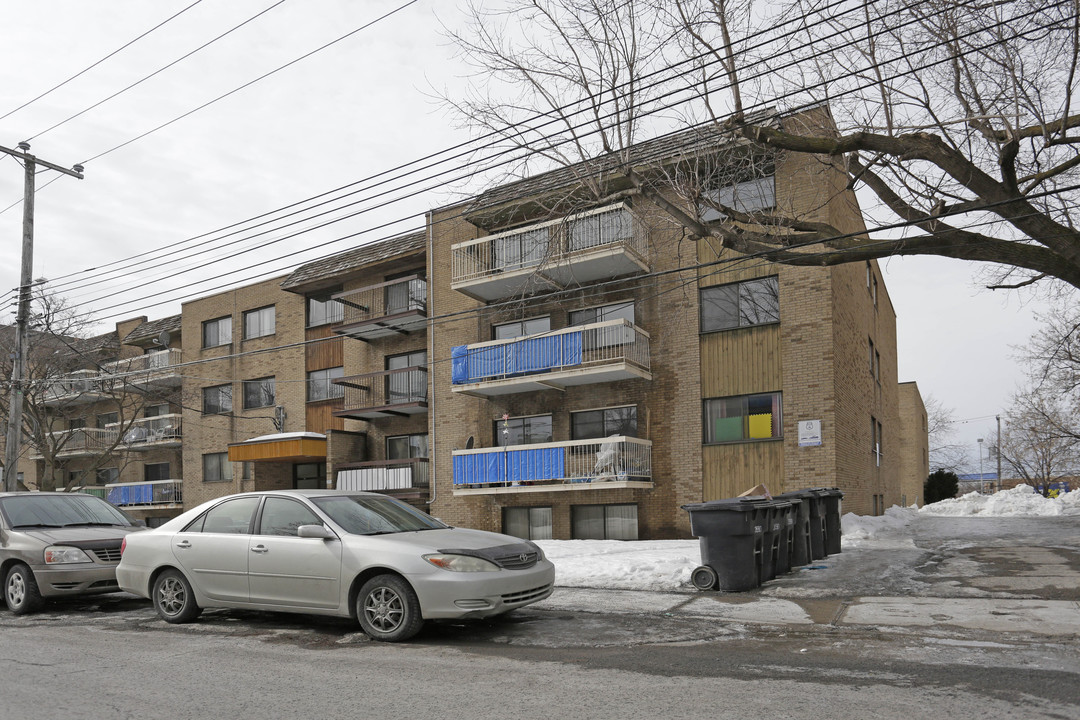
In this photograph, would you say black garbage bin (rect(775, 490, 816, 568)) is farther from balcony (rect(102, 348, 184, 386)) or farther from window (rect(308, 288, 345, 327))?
balcony (rect(102, 348, 184, 386))

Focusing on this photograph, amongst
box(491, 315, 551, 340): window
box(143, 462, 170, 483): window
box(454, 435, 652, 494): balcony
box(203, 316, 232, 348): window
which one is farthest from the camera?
box(143, 462, 170, 483): window

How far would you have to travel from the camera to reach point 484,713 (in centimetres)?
516

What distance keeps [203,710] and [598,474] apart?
1498 centimetres

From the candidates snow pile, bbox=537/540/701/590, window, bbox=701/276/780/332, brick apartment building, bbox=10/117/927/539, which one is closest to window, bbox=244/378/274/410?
brick apartment building, bbox=10/117/927/539

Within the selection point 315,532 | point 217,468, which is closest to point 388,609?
point 315,532

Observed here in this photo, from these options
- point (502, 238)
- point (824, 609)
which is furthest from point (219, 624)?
point (502, 238)

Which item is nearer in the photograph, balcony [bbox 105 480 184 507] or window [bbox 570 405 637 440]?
window [bbox 570 405 637 440]

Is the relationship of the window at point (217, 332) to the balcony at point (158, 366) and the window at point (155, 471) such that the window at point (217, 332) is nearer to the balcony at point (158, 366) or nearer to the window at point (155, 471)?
the balcony at point (158, 366)

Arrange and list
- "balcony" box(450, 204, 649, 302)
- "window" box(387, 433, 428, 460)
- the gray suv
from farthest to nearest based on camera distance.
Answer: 1. "window" box(387, 433, 428, 460)
2. "balcony" box(450, 204, 649, 302)
3. the gray suv

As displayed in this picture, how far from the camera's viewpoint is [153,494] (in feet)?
111

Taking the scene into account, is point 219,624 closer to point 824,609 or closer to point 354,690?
point 354,690

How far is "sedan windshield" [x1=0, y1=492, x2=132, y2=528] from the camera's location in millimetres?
11156

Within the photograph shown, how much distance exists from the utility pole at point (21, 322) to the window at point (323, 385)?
9.75m

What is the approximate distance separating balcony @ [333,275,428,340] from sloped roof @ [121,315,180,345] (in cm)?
1253
